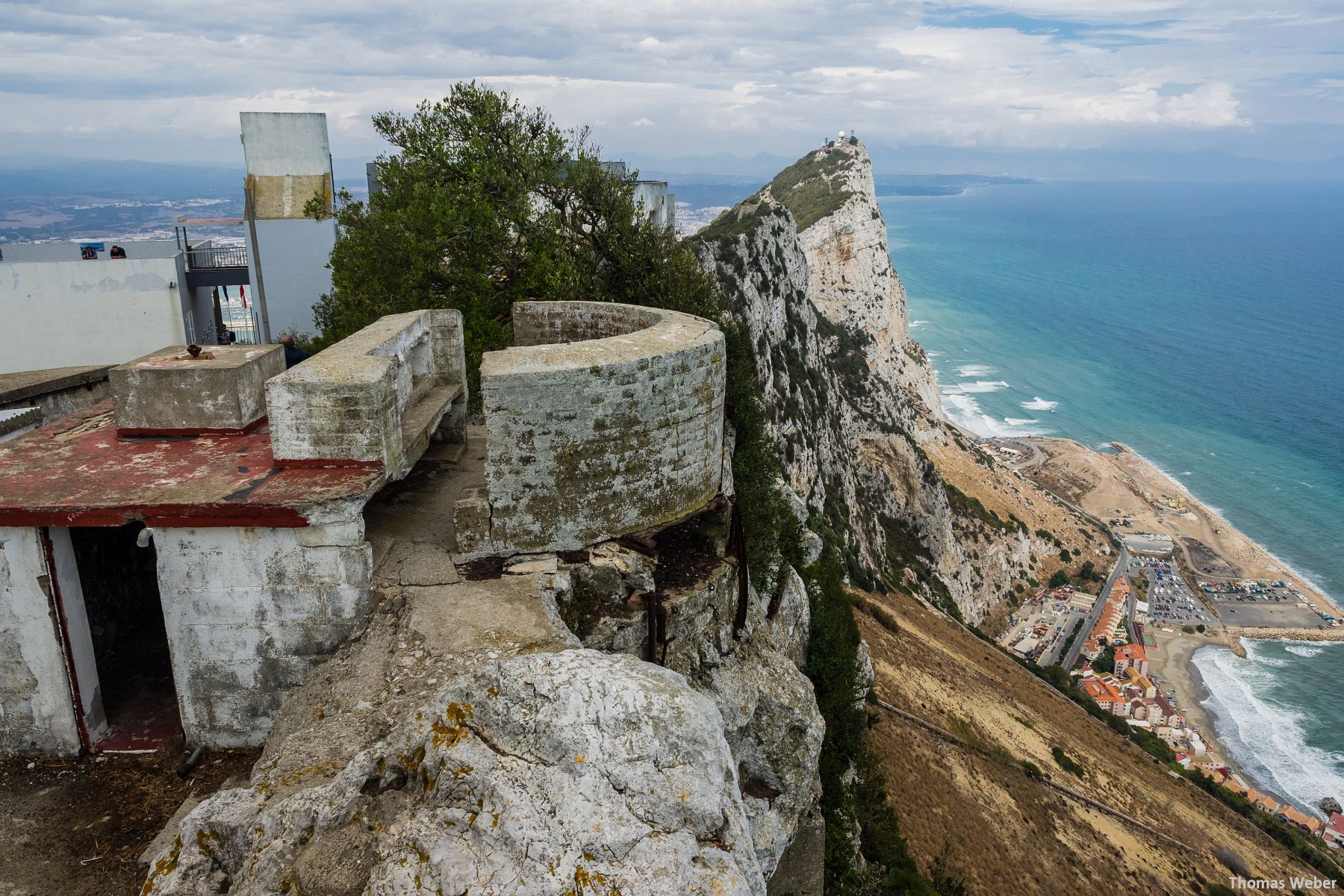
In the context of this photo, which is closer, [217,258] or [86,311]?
[86,311]

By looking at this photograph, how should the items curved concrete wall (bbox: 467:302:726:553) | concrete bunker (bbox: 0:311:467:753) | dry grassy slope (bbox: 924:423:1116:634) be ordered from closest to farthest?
concrete bunker (bbox: 0:311:467:753) → curved concrete wall (bbox: 467:302:726:553) → dry grassy slope (bbox: 924:423:1116:634)

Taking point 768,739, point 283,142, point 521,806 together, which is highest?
point 283,142

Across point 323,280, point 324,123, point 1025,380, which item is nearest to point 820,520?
point 323,280

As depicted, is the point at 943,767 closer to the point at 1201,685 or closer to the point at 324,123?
the point at 324,123

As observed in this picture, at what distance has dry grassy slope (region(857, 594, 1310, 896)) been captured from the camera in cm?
2270

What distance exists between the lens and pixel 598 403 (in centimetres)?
909

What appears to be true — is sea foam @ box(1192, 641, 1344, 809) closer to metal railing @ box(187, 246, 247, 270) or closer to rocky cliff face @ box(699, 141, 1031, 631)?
rocky cliff face @ box(699, 141, 1031, 631)

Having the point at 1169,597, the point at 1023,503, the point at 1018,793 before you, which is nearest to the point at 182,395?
the point at 1018,793

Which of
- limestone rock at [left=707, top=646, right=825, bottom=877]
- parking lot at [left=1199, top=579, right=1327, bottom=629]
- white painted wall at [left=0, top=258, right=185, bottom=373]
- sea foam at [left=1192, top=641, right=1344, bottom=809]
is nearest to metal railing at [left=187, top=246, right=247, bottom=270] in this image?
white painted wall at [left=0, top=258, right=185, bottom=373]

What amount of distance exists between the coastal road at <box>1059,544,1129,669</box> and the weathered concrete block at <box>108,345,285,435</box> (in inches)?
2178

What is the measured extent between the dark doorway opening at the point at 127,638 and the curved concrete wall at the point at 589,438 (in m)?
3.70

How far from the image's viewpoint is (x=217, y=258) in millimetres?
28422

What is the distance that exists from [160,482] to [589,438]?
4.59 meters

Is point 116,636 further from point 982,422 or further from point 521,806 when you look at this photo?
point 982,422
